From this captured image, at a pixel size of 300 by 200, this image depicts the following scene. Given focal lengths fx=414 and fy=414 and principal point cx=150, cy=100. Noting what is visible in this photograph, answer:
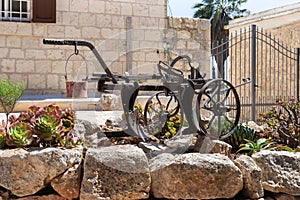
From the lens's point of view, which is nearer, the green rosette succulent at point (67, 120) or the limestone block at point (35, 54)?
the green rosette succulent at point (67, 120)

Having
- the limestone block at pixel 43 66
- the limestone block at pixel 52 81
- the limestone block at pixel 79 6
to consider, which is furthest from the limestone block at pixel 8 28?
the limestone block at pixel 79 6

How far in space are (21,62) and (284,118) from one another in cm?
556

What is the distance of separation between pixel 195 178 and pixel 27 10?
6.57 m

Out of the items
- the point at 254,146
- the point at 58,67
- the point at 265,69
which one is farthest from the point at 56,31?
the point at 254,146

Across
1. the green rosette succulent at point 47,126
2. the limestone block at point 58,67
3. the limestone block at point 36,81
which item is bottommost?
the green rosette succulent at point 47,126

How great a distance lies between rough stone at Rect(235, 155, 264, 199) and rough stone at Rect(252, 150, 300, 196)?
0.10 meters

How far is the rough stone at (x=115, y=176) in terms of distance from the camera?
260cm

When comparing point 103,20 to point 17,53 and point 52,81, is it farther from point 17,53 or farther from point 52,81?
point 17,53

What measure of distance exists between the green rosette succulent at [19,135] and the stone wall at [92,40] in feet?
15.0

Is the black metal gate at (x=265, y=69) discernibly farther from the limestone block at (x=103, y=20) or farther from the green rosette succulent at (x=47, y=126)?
the green rosette succulent at (x=47, y=126)

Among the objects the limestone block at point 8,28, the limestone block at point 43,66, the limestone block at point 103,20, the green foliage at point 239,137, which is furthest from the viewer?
the limestone block at point 103,20

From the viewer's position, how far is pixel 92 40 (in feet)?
27.5

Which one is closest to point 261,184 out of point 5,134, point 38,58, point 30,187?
point 30,187

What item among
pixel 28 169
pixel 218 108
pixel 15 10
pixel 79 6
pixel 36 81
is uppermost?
pixel 79 6
